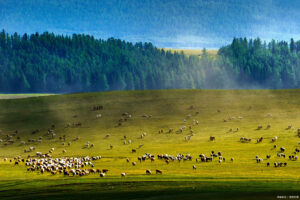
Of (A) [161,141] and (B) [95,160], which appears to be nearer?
Result: (B) [95,160]

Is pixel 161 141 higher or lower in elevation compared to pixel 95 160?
higher

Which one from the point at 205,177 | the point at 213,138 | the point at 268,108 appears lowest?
the point at 205,177

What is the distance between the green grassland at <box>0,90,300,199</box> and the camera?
30.7 m

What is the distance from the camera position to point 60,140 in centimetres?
7181

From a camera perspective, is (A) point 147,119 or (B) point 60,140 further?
(A) point 147,119

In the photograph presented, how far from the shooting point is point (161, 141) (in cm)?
6725

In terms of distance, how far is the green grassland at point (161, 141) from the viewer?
1210 inches

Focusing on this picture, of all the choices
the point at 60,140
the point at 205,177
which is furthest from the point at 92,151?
the point at 205,177

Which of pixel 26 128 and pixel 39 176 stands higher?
pixel 26 128

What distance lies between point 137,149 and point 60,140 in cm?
1566

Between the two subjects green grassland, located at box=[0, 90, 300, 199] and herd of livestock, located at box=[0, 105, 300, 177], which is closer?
green grassland, located at box=[0, 90, 300, 199]

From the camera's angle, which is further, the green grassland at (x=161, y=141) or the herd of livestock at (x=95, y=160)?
the herd of livestock at (x=95, y=160)

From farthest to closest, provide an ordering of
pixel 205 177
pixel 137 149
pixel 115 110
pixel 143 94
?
pixel 143 94 → pixel 115 110 → pixel 137 149 → pixel 205 177

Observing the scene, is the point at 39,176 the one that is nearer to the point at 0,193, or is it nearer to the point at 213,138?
the point at 0,193
